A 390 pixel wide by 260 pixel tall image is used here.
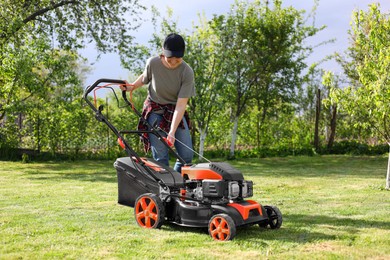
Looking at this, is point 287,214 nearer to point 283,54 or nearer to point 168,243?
point 168,243

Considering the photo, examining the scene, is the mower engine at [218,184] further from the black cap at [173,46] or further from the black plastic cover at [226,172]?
the black cap at [173,46]

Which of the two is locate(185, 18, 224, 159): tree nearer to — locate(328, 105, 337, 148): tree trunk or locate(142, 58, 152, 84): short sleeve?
locate(328, 105, 337, 148): tree trunk

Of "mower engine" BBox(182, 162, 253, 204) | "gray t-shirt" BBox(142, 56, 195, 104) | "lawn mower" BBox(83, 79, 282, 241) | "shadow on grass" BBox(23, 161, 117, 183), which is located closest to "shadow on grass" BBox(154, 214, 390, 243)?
"lawn mower" BBox(83, 79, 282, 241)

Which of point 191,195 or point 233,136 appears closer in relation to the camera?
point 191,195

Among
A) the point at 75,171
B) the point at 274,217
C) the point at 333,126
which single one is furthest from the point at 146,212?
the point at 333,126

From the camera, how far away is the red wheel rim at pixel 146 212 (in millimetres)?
4500

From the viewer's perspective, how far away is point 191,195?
4.43 metres

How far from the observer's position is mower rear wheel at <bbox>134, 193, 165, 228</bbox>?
4.41 m

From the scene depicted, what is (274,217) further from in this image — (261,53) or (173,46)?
(261,53)

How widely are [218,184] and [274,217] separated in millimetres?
734

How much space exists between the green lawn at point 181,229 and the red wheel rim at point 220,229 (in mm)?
73

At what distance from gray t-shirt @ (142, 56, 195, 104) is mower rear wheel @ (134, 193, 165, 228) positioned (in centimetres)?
99

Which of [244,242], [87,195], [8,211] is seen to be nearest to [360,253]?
[244,242]

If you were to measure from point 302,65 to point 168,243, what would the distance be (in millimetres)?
14375
